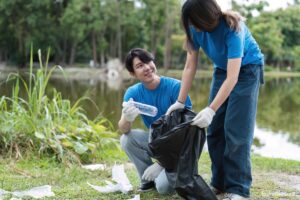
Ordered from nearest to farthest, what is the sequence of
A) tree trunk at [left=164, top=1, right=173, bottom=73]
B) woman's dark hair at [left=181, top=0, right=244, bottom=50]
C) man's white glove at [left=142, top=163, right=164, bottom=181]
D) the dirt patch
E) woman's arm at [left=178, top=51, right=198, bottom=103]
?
1. woman's dark hair at [left=181, top=0, right=244, bottom=50]
2. woman's arm at [left=178, top=51, right=198, bottom=103]
3. man's white glove at [left=142, top=163, right=164, bottom=181]
4. the dirt patch
5. tree trunk at [left=164, top=1, right=173, bottom=73]

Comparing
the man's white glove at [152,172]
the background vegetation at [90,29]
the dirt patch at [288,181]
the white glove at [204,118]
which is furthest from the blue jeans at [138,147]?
the background vegetation at [90,29]

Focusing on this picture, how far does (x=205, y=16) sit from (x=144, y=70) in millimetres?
582

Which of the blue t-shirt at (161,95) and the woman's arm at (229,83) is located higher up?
the woman's arm at (229,83)

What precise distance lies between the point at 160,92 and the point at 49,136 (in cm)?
188

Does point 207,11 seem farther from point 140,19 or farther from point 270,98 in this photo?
point 140,19

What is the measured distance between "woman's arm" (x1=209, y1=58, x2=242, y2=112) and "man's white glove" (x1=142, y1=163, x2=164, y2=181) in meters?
0.62

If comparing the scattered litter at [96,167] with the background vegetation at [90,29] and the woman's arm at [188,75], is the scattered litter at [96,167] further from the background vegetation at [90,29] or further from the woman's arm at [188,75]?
the background vegetation at [90,29]

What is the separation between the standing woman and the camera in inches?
92.4

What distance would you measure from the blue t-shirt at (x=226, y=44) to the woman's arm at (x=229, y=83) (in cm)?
3

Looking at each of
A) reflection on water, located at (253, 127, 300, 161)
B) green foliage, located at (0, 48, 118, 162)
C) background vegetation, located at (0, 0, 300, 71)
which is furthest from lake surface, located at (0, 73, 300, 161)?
background vegetation, located at (0, 0, 300, 71)

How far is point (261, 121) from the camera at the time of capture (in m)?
9.68

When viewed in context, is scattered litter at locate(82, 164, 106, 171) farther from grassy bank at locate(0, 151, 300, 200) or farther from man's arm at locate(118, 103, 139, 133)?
man's arm at locate(118, 103, 139, 133)

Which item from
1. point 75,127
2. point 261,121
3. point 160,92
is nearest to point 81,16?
point 261,121

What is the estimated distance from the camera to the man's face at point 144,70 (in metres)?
2.76
